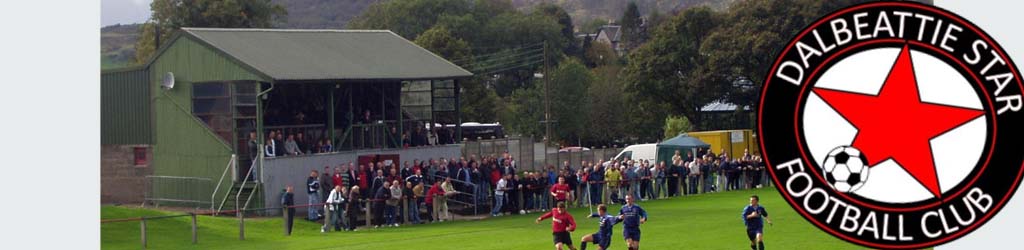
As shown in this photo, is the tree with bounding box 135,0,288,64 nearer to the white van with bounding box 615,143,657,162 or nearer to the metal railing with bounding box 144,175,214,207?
the white van with bounding box 615,143,657,162

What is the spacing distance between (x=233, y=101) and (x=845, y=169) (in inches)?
1307

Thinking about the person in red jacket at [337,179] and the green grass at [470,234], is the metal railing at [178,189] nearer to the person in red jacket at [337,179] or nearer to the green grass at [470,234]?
the green grass at [470,234]

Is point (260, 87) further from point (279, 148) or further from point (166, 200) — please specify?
point (166, 200)

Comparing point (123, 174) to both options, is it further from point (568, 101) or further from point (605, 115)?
point (605, 115)

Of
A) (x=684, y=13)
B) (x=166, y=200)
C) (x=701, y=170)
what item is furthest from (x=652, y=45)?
(x=166, y=200)

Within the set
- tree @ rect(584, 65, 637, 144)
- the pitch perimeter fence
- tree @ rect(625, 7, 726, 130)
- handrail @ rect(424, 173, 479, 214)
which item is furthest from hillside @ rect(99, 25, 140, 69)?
tree @ rect(584, 65, 637, 144)

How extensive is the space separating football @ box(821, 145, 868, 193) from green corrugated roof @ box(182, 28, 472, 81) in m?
30.9

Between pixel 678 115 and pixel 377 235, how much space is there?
53.2m

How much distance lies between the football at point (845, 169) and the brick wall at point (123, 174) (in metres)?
37.3

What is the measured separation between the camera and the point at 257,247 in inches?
1298

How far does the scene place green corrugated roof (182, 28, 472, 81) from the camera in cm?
4269

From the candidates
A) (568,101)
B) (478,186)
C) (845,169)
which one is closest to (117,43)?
(478,186)

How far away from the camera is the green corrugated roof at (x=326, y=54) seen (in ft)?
140

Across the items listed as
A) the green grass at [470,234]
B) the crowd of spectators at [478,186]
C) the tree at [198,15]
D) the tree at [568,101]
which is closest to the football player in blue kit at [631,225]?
the green grass at [470,234]
